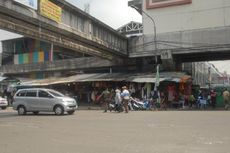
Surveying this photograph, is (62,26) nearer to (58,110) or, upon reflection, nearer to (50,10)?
(50,10)

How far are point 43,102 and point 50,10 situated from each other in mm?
5759

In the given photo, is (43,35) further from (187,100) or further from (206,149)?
(206,149)

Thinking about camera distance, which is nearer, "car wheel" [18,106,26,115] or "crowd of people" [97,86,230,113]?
"car wheel" [18,106,26,115]

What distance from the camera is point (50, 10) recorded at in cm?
2673

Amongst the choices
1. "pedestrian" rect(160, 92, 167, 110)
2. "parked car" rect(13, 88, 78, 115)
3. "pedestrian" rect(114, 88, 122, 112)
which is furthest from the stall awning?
"parked car" rect(13, 88, 78, 115)

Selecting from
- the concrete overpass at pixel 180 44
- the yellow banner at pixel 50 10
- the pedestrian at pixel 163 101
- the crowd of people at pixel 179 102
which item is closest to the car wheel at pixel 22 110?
the yellow banner at pixel 50 10

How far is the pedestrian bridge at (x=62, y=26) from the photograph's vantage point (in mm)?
23766

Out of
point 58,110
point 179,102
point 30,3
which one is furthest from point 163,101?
point 30,3

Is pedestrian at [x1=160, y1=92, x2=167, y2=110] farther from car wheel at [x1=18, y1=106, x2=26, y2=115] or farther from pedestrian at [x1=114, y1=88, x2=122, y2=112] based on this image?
car wheel at [x1=18, y1=106, x2=26, y2=115]

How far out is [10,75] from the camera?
53.6 m

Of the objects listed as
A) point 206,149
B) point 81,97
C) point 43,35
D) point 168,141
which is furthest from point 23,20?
point 81,97

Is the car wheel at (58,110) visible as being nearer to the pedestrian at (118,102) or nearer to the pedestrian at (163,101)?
the pedestrian at (118,102)

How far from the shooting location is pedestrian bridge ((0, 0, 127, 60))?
2377cm

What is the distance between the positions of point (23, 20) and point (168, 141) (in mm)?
14560
